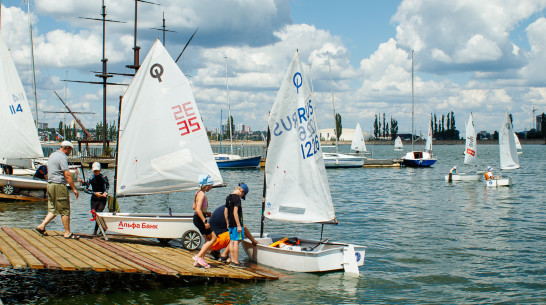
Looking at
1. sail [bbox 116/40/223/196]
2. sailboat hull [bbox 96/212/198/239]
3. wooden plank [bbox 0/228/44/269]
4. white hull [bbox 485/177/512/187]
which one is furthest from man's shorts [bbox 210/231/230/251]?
white hull [bbox 485/177/512/187]

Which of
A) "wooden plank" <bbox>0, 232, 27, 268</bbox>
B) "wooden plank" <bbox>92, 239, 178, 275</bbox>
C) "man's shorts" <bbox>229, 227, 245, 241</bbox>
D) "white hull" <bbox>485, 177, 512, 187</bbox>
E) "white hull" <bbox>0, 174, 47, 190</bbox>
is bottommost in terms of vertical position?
"white hull" <bbox>485, 177, 512, 187</bbox>

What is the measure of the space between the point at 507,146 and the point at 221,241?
40508mm

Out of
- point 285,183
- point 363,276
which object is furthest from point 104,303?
point 363,276

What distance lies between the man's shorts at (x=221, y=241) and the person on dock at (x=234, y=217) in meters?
0.16

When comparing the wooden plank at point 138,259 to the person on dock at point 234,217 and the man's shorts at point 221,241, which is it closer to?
the man's shorts at point 221,241

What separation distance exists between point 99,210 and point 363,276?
8.09 m

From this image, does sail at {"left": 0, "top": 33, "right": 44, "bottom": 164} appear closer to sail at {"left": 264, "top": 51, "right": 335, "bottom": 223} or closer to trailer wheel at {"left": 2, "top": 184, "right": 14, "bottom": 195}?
trailer wheel at {"left": 2, "top": 184, "right": 14, "bottom": 195}

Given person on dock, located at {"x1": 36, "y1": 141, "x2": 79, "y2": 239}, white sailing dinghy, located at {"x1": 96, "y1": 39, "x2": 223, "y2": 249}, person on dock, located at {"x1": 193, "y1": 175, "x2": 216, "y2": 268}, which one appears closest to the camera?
person on dock, located at {"x1": 193, "y1": 175, "x2": 216, "y2": 268}

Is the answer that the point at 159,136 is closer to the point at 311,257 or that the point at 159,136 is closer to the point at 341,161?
the point at 311,257

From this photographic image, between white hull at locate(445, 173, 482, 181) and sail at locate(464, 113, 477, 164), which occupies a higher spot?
sail at locate(464, 113, 477, 164)

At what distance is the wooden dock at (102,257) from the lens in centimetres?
1090

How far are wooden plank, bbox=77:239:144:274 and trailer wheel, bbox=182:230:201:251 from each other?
2.08 metres

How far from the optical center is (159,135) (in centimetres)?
1494

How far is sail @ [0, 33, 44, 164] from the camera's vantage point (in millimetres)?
24812
